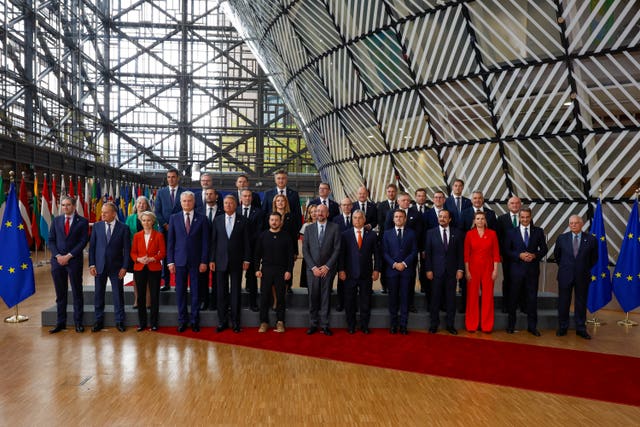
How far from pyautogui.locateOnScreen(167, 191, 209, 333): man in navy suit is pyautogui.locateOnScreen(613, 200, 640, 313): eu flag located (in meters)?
6.70

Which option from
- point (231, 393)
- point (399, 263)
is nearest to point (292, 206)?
point (399, 263)

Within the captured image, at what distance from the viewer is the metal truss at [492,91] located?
33.6ft

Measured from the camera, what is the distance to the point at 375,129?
15.8 meters

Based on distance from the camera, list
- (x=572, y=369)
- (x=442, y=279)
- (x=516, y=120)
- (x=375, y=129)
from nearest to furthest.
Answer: (x=572, y=369), (x=442, y=279), (x=516, y=120), (x=375, y=129)

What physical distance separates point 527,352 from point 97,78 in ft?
127

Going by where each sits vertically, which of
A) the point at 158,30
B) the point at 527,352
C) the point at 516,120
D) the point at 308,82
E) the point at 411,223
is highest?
the point at 158,30

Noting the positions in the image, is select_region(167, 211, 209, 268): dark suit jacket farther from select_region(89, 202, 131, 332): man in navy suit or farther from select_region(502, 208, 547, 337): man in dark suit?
select_region(502, 208, 547, 337): man in dark suit

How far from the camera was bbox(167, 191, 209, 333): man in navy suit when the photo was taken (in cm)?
710

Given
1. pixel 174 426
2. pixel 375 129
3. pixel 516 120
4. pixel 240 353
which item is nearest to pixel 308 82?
pixel 375 129

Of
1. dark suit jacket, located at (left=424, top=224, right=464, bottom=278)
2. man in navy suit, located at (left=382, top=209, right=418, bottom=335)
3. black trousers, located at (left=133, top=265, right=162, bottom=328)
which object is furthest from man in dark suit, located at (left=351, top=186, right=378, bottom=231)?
black trousers, located at (left=133, top=265, right=162, bottom=328)

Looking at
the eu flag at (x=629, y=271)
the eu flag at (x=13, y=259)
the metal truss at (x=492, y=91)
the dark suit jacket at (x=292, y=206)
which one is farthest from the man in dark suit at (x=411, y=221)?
the eu flag at (x=13, y=259)

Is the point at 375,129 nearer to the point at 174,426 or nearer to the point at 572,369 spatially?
the point at 572,369

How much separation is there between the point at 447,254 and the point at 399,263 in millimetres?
750

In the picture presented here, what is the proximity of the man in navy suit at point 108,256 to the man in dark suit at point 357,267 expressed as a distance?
9.97 ft
